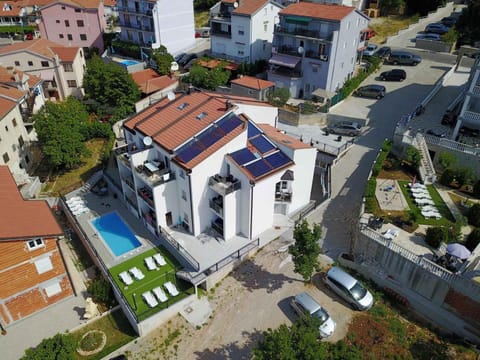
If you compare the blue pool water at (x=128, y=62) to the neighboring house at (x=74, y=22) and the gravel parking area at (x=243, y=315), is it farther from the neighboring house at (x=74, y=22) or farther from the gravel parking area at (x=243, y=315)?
the gravel parking area at (x=243, y=315)

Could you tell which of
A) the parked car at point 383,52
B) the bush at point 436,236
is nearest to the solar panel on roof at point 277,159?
the bush at point 436,236

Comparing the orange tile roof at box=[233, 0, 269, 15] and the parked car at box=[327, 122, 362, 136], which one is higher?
the orange tile roof at box=[233, 0, 269, 15]

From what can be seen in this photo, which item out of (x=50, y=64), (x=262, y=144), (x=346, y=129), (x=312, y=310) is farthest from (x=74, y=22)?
(x=312, y=310)

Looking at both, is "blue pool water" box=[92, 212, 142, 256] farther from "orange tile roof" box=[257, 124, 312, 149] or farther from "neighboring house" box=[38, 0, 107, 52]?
"neighboring house" box=[38, 0, 107, 52]

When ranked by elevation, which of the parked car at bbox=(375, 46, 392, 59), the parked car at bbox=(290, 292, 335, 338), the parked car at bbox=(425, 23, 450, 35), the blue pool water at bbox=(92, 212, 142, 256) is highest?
the parked car at bbox=(425, 23, 450, 35)

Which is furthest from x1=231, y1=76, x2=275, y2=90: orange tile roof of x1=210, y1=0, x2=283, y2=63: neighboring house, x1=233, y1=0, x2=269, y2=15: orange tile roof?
x1=233, y1=0, x2=269, y2=15: orange tile roof

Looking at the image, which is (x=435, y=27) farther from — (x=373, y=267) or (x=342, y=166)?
(x=373, y=267)
